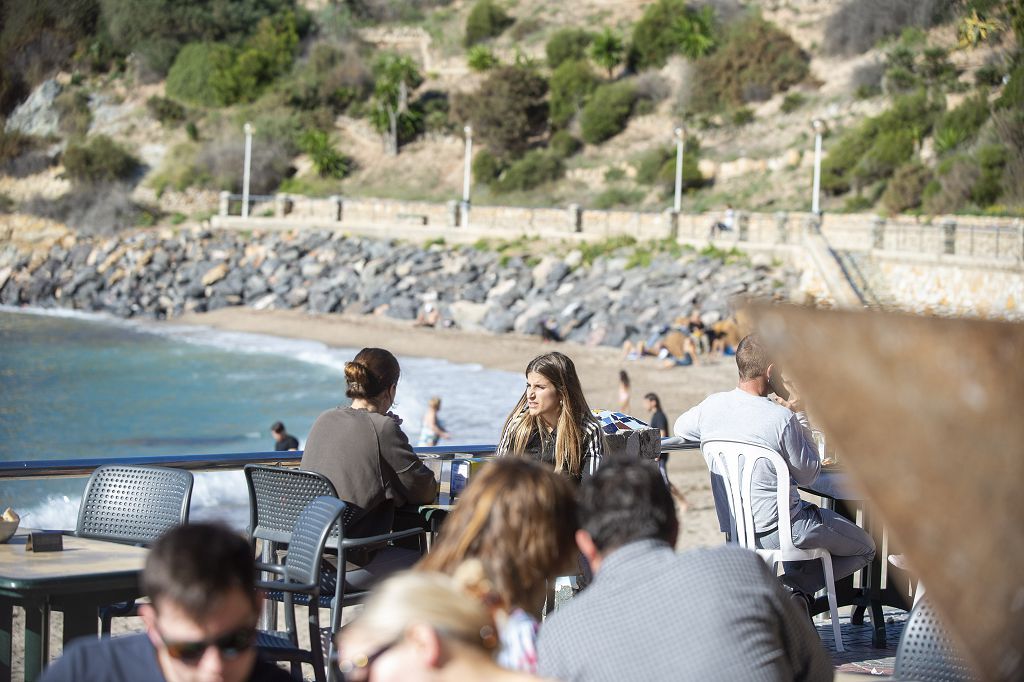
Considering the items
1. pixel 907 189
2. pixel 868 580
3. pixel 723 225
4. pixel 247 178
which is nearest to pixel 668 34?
pixel 247 178

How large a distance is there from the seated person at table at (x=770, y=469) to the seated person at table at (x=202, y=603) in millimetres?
2826

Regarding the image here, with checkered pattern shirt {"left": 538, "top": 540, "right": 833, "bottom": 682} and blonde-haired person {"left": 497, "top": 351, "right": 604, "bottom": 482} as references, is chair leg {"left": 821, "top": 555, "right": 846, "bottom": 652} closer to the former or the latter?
blonde-haired person {"left": 497, "top": 351, "right": 604, "bottom": 482}

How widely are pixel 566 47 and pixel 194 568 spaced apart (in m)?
61.8

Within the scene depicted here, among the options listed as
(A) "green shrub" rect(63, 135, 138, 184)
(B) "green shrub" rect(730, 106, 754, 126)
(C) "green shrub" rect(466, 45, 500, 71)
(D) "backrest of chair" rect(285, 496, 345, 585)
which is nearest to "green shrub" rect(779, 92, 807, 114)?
(B) "green shrub" rect(730, 106, 754, 126)

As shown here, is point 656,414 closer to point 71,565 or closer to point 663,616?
point 71,565

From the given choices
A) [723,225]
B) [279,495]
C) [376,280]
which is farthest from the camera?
[376,280]

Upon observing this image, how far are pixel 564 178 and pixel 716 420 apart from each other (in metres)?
48.9

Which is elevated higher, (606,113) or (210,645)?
(606,113)

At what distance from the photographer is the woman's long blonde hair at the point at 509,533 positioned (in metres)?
2.55

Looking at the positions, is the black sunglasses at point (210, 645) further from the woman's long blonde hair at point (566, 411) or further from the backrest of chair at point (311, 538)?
the woman's long blonde hair at point (566, 411)

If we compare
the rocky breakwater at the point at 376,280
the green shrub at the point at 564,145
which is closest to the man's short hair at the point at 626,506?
the rocky breakwater at the point at 376,280

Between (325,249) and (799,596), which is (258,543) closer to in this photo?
(799,596)

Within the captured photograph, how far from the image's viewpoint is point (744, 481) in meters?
4.87

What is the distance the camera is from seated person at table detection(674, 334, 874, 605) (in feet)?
15.9
